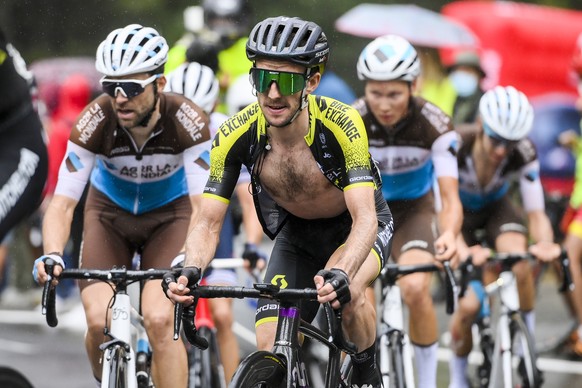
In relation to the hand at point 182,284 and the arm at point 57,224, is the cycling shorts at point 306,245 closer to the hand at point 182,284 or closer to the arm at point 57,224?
the hand at point 182,284

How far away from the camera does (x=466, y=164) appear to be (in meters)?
9.91

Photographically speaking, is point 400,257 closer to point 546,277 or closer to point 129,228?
point 129,228

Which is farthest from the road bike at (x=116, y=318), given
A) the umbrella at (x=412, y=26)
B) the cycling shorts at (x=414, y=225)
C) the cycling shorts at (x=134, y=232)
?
the umbrella at (x=412, y=26)

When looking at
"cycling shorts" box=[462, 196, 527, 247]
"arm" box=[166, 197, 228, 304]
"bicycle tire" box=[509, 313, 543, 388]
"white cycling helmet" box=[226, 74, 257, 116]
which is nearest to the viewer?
"arm" box=[166, 197, 228, 304]

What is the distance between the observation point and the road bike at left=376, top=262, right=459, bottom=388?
26.5 ft

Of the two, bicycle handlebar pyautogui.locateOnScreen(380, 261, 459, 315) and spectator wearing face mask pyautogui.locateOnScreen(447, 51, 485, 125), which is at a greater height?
spectator wearing face mask pyautogui.locateOnScreen(447, 51, 485, 125)

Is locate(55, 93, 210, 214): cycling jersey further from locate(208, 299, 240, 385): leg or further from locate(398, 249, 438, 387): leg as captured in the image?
locate(398, 249, 438, 387): leg

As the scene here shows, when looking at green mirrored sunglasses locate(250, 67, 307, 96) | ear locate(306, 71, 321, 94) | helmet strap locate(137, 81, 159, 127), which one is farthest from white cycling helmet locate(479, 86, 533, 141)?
green mirrored sunglasses locate(250, 67, 307, 96)

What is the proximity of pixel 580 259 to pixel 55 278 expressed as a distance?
234 inches

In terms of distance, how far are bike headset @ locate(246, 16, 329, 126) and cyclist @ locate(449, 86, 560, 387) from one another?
325 cm

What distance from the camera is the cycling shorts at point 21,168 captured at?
265 inches

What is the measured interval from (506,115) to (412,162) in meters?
0.85

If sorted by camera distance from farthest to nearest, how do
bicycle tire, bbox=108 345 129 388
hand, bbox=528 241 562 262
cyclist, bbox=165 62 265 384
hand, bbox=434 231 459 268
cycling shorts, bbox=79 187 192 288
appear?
1. cyclist, bbox=165 62 265 384
2. hand, bbox=528 241 562 262
3. cycling shorts, bbox=79 187 192 288
4. hand, bbox=434 231 459 268
5. bicycle tire, bbox=108 345 129 388

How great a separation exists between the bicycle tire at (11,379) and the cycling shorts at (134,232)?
835 mm
